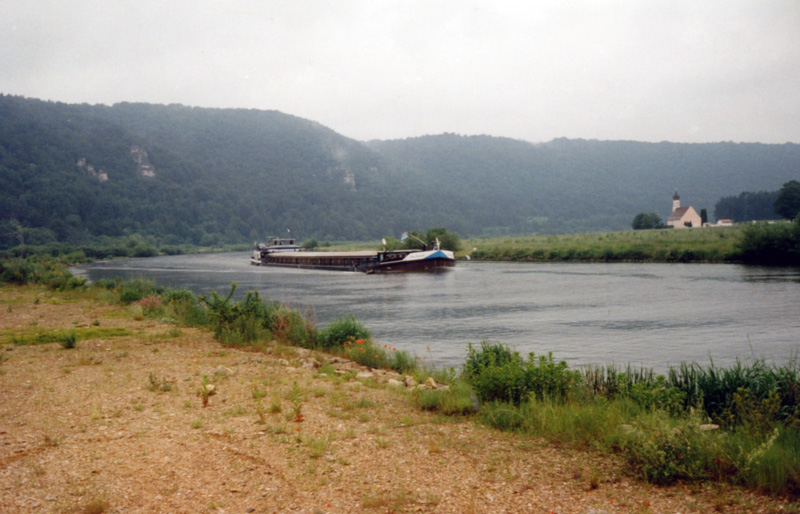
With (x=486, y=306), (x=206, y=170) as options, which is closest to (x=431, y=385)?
(x=486, y=306)

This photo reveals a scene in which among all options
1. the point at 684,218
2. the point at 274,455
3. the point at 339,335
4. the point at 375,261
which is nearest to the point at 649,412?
the point at 274,455

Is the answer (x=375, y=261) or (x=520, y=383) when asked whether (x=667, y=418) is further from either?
(x=375, y=261)

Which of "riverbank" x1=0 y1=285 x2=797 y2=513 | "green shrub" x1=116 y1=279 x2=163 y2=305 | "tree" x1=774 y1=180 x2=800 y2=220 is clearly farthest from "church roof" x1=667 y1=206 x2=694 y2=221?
"riverbank" x1=0 y1=285 x2=797 y2=513

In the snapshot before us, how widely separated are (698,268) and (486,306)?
21.3 m

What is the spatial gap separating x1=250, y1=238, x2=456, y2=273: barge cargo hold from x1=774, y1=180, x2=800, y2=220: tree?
54.5 metres

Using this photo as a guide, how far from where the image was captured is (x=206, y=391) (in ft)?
25.2

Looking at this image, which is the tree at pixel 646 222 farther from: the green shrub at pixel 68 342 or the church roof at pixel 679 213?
the green shrub at pixel 68 342

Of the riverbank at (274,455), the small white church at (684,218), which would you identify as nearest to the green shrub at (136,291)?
the riverbank at (274,455)

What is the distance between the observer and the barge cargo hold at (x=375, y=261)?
2105 inches

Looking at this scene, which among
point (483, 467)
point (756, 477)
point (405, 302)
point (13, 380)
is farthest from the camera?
point (405, 302)

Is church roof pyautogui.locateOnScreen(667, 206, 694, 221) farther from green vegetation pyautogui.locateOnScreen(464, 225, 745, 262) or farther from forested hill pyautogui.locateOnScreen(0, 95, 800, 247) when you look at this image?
green vegetation pyautogui.locateOnScreen(464, 225, 745, 262)

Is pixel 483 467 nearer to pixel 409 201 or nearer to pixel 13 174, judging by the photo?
pixel 13 174

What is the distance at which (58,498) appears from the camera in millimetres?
4652

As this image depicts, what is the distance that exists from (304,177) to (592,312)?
433ft
